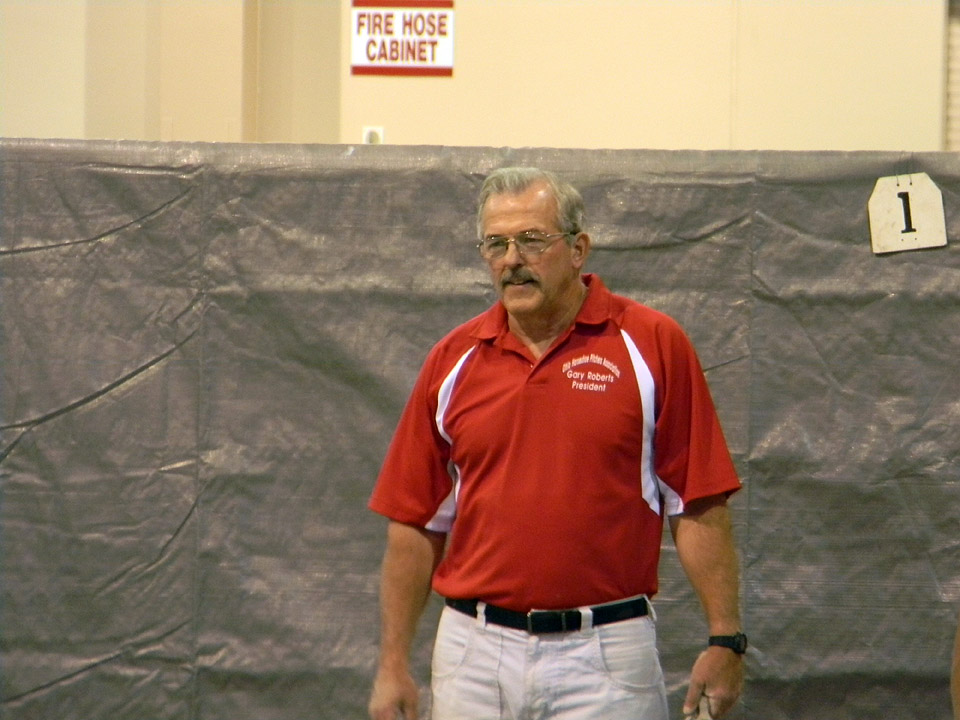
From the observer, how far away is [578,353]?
8.73 ft

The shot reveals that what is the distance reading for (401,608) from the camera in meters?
2.78

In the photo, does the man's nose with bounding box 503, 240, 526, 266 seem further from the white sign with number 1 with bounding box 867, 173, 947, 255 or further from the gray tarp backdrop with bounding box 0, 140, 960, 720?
the white sign with number 1 with bounding box 867, 173, 947, 255

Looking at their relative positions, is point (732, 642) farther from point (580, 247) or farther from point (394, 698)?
point (580, 247)

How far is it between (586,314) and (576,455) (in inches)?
13.6

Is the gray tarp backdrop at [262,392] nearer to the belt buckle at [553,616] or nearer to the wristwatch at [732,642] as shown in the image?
the wristwatch at [732,642]

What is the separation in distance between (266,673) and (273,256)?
52.1 inches

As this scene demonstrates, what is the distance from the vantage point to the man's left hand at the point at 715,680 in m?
2.57

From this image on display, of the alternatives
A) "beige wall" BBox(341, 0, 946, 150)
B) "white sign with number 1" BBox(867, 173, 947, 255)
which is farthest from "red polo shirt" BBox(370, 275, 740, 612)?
"beige wall" BBox(341, 0, 946, 150)

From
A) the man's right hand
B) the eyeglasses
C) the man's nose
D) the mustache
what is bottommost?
the man's right hand

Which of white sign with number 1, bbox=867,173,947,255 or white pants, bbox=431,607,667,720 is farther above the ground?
white sign with number 1, bbox=867,173,947,255

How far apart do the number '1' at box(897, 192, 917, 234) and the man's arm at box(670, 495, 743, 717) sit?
1438mm

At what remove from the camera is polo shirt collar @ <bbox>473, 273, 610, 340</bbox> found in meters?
2.71

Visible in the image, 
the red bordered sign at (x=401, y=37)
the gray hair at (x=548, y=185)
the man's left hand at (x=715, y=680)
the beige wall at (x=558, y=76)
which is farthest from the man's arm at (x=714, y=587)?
the red bordered sign at (x=401, y=37)

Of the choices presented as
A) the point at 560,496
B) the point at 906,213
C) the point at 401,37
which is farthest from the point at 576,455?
the point at 401,37
